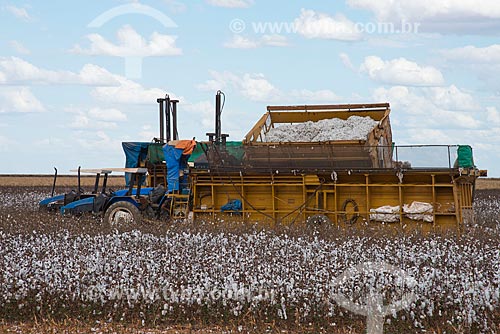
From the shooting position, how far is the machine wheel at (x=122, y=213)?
18469mm

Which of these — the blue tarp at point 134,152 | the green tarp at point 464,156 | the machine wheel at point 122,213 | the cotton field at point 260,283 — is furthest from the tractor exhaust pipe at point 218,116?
the cotton field at point 260,283

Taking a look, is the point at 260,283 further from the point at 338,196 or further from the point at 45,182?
the point at 45,182

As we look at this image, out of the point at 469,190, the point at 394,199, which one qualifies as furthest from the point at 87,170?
the point at 469,190

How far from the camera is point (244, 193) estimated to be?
745 inches

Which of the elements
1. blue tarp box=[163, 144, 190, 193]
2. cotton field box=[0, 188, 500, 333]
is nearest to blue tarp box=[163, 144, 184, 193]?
blue tarp box=[163, 144, 190, 193]

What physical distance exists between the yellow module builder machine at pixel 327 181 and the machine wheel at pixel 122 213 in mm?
926

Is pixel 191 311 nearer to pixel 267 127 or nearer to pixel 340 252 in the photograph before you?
pixel 340 252

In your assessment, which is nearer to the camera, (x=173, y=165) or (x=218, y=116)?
(x=173, y=165)

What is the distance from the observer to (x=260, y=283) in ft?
34.6

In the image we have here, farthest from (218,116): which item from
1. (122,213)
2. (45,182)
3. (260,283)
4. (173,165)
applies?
(45,182)

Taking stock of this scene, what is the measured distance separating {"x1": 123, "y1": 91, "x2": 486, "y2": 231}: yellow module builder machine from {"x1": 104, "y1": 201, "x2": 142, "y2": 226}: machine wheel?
0.93 metres

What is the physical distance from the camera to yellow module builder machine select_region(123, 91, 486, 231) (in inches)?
696

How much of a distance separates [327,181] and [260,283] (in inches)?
318

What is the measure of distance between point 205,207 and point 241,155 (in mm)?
1465
